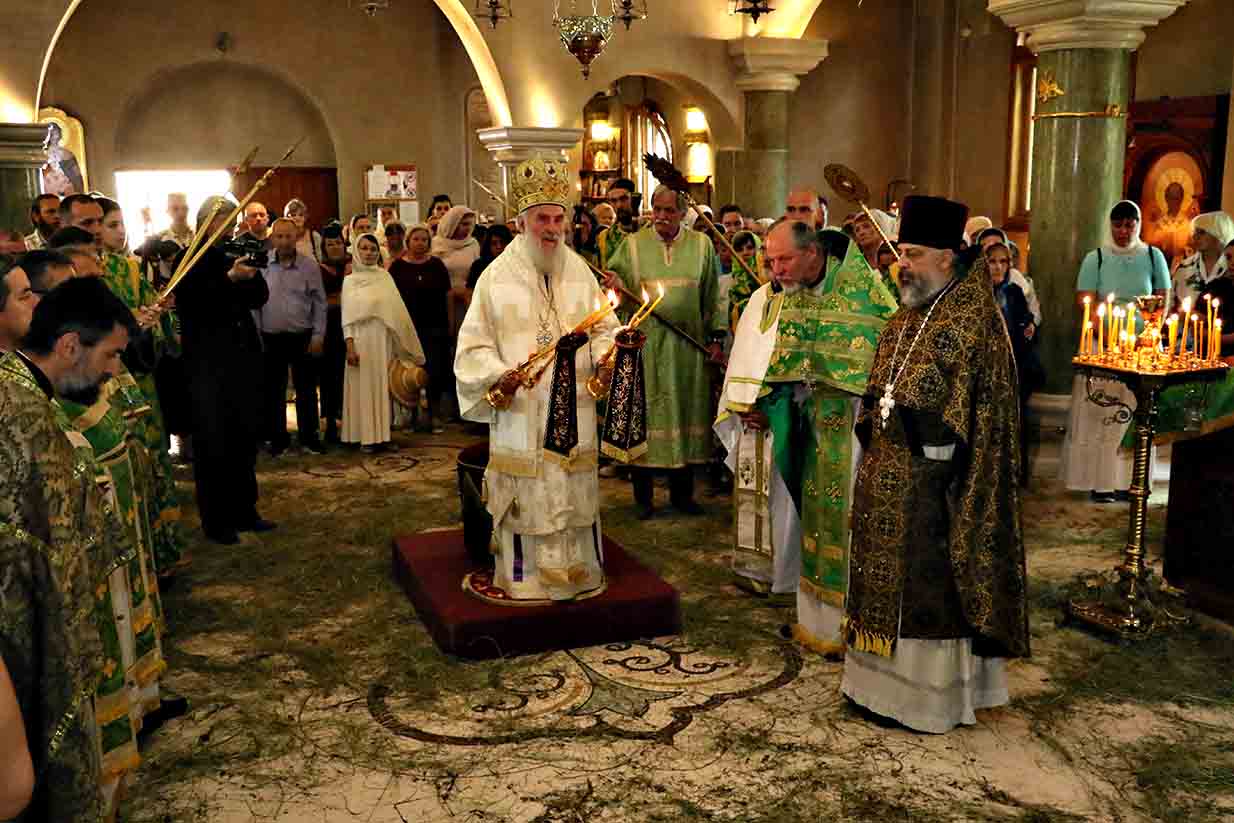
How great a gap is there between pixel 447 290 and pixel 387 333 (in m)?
0.88

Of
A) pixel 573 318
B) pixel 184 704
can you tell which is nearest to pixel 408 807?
pixel 184 704

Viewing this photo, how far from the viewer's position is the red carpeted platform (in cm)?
478

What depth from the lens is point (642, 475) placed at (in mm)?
6988

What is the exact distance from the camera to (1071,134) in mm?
7504

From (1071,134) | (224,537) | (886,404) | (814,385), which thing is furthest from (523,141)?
(886,404)

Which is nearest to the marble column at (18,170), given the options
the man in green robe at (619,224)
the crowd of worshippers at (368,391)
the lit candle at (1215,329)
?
the crowd of worshippers at (368,391)

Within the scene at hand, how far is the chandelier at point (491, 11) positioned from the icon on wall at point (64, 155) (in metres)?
6.14

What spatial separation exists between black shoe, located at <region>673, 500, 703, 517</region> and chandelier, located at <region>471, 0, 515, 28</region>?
602 cm

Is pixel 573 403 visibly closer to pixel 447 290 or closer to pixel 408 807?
pixel 408 807

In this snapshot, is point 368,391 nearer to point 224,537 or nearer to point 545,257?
point 224,537

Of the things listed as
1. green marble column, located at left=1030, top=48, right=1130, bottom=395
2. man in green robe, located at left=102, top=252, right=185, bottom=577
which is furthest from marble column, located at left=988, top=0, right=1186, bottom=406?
man in green robe, located at left=102, top=252, right=185, bottom=577

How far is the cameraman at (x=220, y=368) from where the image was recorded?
6094 millimetres

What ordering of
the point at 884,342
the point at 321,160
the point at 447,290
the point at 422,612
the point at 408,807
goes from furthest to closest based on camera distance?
the point at 321,160 < the point at 447,290 < the point at 422,612 < the point at 884,342 < the point at 408,807

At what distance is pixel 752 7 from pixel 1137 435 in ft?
25.2
